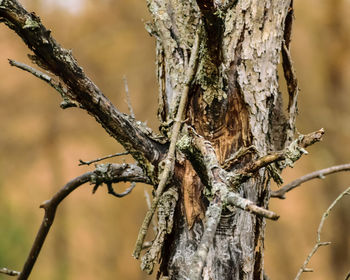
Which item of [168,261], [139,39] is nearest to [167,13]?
[168,261]

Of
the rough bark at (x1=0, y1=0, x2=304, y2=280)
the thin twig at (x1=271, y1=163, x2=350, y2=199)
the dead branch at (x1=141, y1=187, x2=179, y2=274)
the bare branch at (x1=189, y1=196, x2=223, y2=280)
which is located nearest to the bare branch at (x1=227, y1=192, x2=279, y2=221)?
the bare branch at (x1=189, y1=196, x2=223, y2=280)

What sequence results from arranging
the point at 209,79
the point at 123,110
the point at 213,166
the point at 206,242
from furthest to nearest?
the point at 123,110 < the point at 209,79 < the point at 213,166 < the point at 206,242

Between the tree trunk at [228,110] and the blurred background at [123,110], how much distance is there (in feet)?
11.0

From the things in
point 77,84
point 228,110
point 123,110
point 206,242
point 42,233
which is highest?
point 123,110

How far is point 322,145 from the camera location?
5.09 meters

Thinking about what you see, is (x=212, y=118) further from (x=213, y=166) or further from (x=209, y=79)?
(x=213, y=166)

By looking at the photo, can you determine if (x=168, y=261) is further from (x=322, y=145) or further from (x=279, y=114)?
(x=322, y=145)

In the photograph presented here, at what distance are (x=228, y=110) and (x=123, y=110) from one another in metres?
3.68

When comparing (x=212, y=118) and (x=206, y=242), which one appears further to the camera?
(x=212, y=118)

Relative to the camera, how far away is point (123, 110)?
185 inches

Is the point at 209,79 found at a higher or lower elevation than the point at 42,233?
higher

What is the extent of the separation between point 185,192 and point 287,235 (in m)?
4.84

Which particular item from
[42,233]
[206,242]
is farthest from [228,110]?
[42,233]

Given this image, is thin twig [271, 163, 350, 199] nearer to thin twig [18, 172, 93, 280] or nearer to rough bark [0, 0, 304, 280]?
rough bark [0, 0, 304, 280]
